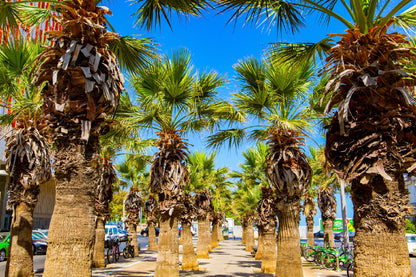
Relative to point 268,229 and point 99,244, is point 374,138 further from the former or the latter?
point 99,244

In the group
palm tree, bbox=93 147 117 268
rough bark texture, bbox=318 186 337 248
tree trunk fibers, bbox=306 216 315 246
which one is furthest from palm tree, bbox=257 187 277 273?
tree trunk fibers, bbox=306 216 315 246

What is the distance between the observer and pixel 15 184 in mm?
9141

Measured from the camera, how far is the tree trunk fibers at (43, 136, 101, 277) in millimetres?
4340

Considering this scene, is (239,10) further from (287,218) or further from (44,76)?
(287,218)

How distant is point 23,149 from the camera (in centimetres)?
913

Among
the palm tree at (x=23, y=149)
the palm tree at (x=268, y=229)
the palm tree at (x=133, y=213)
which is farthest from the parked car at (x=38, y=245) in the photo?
the palm tree at (x=268, y=229)

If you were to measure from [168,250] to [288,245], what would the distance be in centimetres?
332

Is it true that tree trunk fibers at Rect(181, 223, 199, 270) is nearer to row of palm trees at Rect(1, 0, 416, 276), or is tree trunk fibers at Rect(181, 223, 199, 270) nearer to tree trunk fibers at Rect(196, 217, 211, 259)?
tree trunk fibers at Rect(196, 217, 211, 259)

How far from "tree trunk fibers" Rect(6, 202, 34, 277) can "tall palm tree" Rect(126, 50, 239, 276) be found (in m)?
3.31

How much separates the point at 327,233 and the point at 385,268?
20.0 m

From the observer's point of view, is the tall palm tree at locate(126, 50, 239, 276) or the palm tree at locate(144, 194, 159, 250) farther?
the palm tree at locate(144, 194, 159, 250)

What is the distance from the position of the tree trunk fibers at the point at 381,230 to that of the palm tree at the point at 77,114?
3436mm

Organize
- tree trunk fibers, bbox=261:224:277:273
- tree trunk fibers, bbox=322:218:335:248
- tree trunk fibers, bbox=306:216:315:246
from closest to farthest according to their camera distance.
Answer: tree trunk fibers, bbox=261:224:277:273 < tree trunk fibers, bbox=322:218:335:248 < tree trunk fibers, bbox=306:216:315:246

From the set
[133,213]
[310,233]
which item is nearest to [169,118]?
[133,213]
